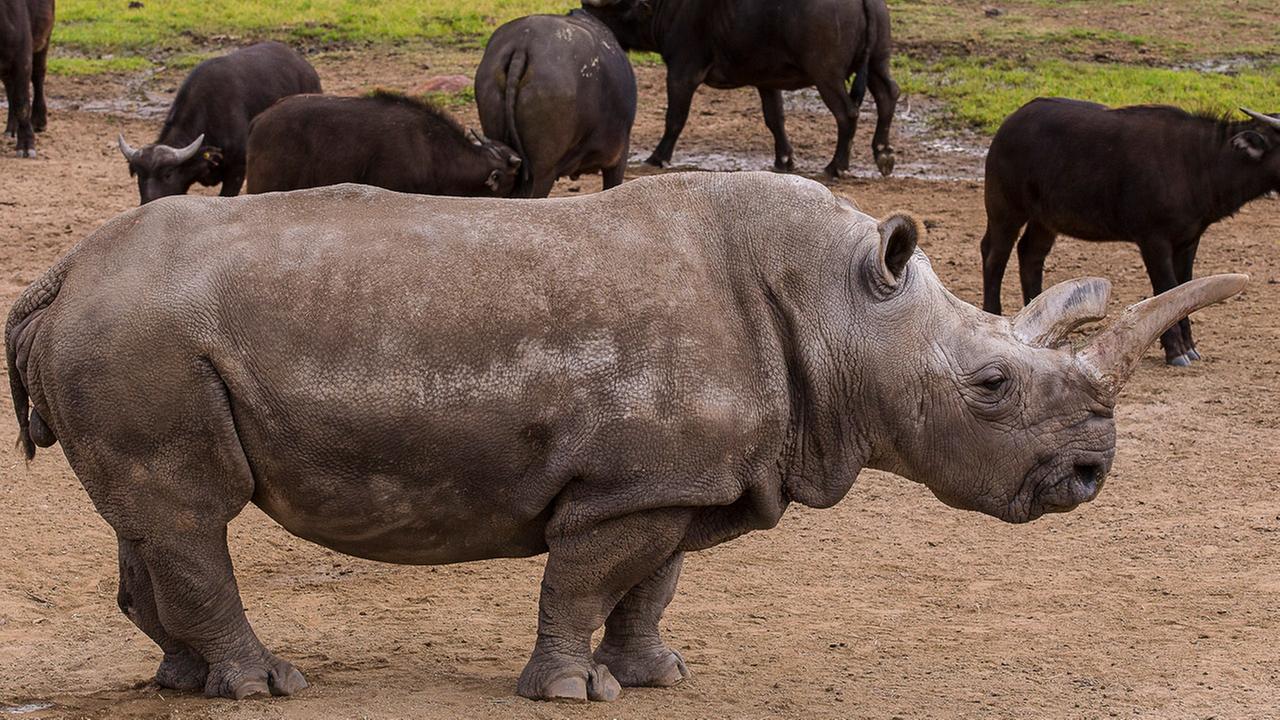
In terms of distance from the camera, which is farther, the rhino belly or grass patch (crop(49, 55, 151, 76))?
grass patch (crop(49, 55, 151, 76))

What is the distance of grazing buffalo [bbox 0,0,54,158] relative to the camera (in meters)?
16.4

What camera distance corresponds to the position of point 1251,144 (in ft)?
35.9

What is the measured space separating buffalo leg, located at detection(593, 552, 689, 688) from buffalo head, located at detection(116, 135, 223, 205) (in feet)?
25.9

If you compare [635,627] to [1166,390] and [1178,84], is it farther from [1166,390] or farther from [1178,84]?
[1178,84]

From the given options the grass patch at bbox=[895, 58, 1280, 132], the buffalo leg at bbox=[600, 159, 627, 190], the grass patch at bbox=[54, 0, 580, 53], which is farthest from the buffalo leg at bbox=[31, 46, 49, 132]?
the grass patch at bbox=[895, 58, 1280, 132]

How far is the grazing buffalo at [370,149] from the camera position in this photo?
1077 centimetres

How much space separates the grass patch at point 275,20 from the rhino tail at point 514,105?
1019cm

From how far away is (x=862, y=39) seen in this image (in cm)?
1597

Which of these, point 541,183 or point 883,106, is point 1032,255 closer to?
point 541,183

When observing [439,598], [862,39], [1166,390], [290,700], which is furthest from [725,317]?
[862,39]

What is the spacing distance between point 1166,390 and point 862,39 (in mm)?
6447

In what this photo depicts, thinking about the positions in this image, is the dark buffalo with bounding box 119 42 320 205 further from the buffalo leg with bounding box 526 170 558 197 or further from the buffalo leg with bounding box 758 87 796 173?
the buffalo leg with bounding box 758 87 796 173

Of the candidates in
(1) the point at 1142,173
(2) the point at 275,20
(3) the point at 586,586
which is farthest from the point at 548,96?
(2) the point at 275,20

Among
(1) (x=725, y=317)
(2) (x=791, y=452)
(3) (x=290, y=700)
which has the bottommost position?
(3) (x=290, y=700)
